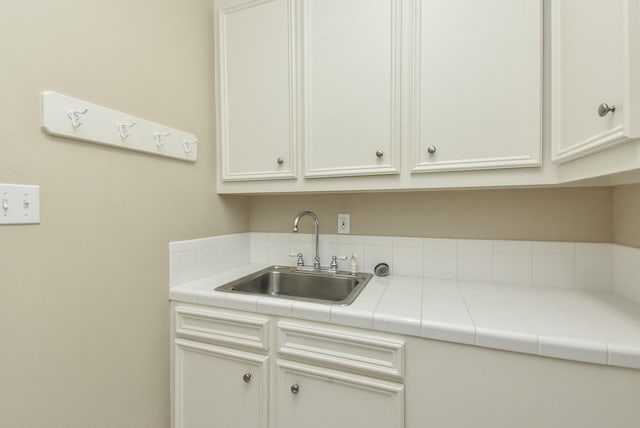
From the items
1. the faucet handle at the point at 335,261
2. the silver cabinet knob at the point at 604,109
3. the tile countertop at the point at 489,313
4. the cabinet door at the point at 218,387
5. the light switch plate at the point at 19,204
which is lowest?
the cabinet door at the point at 218,387

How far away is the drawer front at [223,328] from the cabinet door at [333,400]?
130mm

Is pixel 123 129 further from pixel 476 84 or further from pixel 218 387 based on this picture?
pixel 476 84

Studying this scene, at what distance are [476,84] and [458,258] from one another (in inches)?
30.4

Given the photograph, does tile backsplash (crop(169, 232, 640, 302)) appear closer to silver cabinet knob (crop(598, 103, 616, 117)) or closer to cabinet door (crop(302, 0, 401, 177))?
cabinet door (crop(302, 0, 401, 177))

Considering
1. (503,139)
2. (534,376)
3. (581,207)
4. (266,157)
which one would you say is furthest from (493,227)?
(266,157)

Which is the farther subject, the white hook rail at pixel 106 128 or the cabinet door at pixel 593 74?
the white hook rail at pixel 106 128

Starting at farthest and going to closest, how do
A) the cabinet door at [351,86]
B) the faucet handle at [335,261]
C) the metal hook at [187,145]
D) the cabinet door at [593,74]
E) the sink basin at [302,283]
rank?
1. the faucet handle at [335,261]
2. the sink basin at [302,283]
3. the metal hook at [187,145]
4. the cabinet door at [351,86]
5. the cabinet door at [593,74]

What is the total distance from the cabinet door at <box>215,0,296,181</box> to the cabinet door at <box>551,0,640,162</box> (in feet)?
3.23

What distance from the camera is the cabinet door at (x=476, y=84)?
1.00m

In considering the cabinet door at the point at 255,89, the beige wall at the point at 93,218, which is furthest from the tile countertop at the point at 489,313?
the cabinet door at the point at 255,89

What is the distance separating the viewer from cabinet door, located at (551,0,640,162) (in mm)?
633

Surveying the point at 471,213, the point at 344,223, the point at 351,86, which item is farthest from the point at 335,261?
the point at 351,86

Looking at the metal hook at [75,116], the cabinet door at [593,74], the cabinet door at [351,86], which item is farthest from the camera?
the cabinet door at [351,86]

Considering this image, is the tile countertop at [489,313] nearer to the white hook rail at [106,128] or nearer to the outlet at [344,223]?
the outlet at [344,223]
